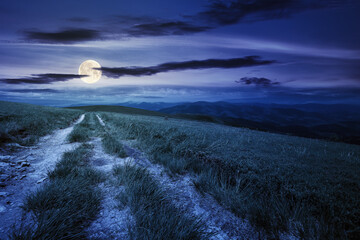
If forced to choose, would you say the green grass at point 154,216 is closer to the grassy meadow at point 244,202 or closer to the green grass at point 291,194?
the grassy meadow at point 244,202

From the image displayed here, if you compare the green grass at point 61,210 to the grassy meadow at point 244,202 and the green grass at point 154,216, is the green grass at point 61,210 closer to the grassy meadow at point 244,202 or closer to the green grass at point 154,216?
the grassy meadow at point 244,202

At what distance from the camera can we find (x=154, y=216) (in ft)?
7.16

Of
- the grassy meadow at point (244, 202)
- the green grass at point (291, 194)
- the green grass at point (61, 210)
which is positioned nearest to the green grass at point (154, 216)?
the grassy meadow at point (244, 202)

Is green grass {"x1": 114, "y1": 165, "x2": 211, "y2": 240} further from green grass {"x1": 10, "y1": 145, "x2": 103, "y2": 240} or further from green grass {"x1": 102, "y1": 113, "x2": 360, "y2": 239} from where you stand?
green grass {"x1": 102, "y1": 113, "x2": 360, "y2": 239}

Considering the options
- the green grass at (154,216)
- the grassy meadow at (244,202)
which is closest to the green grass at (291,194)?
the grassy meadow at (244,202)

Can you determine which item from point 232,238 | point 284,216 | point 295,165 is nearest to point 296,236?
point 284,216

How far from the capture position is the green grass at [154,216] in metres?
1.84

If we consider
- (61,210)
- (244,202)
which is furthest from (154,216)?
(244,202)

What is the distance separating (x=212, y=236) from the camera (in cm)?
215

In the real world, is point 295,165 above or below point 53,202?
above

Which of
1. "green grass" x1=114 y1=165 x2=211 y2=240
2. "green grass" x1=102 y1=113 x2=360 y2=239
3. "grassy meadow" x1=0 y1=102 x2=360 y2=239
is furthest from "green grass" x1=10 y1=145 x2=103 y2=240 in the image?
"green grass" x1=102 y1=113 x2=360 y2=239

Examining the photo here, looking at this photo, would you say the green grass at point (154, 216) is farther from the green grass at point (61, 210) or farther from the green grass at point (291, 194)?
the green grass at point (291, 194)

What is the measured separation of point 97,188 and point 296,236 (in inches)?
144

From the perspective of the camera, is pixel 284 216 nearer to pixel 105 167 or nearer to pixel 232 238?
pixel 232 238
